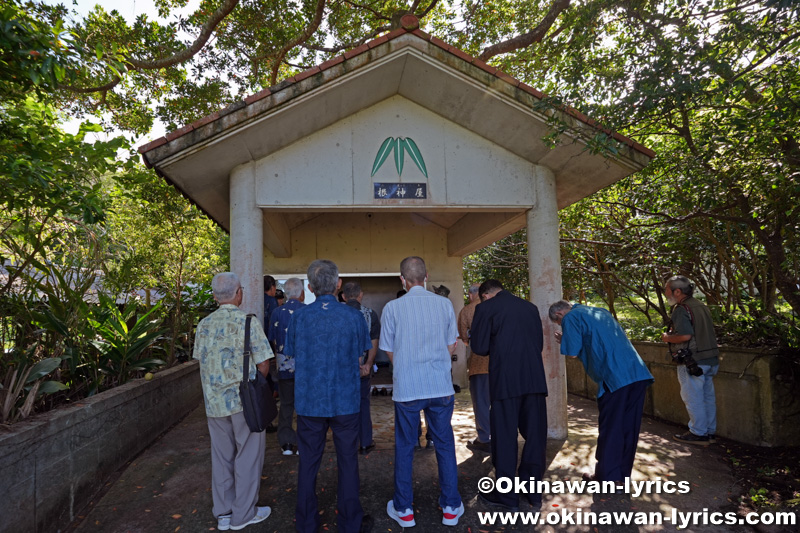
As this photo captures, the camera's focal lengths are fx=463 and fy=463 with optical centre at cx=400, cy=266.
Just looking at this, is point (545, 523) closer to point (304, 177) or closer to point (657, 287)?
point (304, 177)

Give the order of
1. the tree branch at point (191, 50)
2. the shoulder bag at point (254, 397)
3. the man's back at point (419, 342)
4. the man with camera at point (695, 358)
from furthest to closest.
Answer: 1. the tree branch at point (191, 50)
2. the man with camera at point (695, 358)
3. the man's back at point (419, 342)
4. the shoulder bag at point (254, 397)

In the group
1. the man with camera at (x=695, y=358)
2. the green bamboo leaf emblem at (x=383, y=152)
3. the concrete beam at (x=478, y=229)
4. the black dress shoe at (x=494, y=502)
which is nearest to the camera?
the black dress shoe at (x=494, y=502)

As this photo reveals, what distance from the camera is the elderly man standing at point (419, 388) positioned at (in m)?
3.71

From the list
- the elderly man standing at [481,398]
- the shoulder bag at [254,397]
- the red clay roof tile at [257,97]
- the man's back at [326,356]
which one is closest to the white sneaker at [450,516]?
the man's back at [326,356]

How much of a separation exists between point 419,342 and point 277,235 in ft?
14.1

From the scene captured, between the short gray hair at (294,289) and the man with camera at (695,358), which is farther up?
the short gray hair at (294,289)

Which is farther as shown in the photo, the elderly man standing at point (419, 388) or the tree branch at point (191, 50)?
the tree branch at point (191, 50)

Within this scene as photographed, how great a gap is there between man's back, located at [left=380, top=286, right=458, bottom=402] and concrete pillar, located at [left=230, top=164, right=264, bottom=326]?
207 centimetres

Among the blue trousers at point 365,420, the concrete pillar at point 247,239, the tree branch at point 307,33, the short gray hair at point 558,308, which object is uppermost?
the tree branch at point 307,33

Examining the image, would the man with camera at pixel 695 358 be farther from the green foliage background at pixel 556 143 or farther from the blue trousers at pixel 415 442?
the blue trousers at pixel 415 442

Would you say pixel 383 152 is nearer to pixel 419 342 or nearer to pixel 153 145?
pixel 153 145

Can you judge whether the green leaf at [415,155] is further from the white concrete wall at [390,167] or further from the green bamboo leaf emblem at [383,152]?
the green bamboo leaf emblem at [383,152]

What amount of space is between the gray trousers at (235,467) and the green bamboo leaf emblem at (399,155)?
3415mm

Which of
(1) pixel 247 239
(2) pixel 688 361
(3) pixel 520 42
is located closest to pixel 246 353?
(1) pixel 247 239
